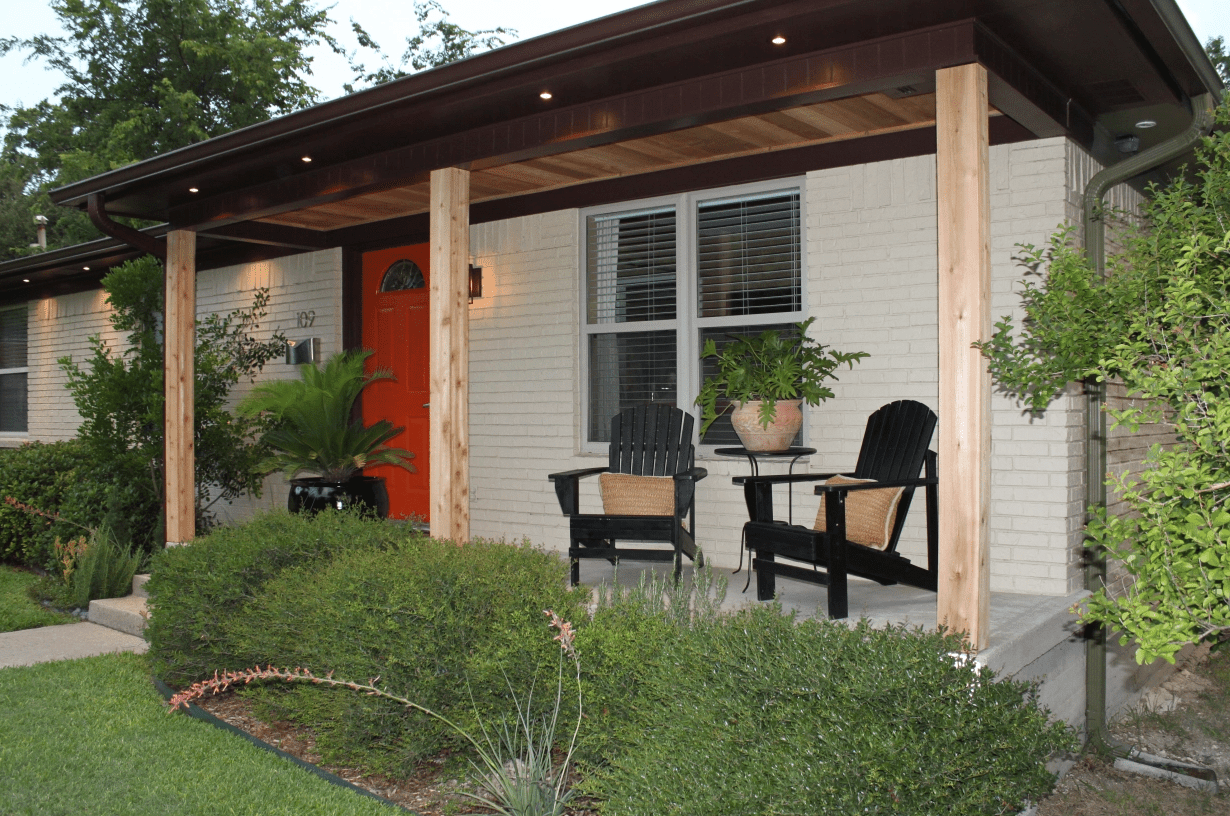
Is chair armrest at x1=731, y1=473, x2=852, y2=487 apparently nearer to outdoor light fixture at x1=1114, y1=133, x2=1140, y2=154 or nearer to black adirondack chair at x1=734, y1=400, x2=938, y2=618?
black adirondack chair at x1=734, y1=400, x2=938, y2=618

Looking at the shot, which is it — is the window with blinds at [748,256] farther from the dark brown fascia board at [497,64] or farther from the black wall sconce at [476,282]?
the dark brown fascia board at [497,64]

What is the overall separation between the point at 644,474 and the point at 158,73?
17.6m

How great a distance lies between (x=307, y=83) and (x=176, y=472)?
608 inches

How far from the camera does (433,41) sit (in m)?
21.2

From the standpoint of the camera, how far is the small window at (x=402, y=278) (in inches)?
277

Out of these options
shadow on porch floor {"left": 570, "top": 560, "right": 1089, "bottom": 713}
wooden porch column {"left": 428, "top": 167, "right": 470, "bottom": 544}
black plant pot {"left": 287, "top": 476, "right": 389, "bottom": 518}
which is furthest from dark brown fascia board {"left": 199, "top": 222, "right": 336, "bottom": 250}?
shadow on porch floor {"left": 570, "top": 560, "right": 1089, "bottom": 713}

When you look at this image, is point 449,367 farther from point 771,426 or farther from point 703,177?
point 703,177

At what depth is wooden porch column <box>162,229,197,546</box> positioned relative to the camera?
6109mm

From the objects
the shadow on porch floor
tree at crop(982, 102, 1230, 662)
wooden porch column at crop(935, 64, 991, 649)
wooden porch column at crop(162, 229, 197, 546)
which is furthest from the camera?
wooden porch column at crop(162, 229, 197, 546)

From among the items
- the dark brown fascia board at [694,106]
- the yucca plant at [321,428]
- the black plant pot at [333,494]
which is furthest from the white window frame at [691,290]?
the black plant pot at [333,494]

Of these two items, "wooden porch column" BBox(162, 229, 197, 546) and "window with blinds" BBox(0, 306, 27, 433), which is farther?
"window with blinds" BBox(0, 306, 27, 433)

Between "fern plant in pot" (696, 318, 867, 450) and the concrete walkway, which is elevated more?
"fern plant in pot" (696, 318, 867, 450)

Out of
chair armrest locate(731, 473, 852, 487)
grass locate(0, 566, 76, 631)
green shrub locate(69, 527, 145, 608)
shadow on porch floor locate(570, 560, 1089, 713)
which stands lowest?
grass locate(0, 566, 76, 631)

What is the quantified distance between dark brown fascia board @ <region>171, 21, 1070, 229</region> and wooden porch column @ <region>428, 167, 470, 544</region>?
293mm
